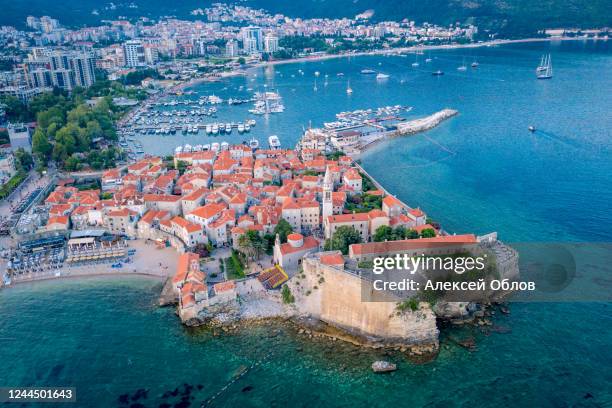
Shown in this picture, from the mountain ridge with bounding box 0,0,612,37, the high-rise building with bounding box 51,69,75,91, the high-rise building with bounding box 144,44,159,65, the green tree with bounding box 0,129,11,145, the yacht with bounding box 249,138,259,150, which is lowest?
the yacht with bounding box 249,138,259,150

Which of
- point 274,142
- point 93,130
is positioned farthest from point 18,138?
point 274,142

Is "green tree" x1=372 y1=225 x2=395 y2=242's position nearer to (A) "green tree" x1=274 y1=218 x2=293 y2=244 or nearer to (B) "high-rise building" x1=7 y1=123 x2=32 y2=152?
(A) "green tree" x1=274 y1=218 x2=293 y2=244

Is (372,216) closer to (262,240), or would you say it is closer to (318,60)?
(262,240)

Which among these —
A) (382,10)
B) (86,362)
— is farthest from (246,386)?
(382,10)

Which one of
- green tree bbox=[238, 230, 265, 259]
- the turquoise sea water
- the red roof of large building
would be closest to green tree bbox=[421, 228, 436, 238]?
the red roof of large building

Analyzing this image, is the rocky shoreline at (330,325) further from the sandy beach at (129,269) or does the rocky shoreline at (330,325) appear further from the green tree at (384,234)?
the green tree at (384,234)

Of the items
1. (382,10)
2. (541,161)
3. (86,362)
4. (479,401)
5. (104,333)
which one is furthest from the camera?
(382,10)

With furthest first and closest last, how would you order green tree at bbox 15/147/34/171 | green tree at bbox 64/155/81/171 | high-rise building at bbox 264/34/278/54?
1. high-rise building at bbox 264/34/278/54
2. green tree at bbox 15/147/34/171
3. green tree at bbox 64/155/81/171
